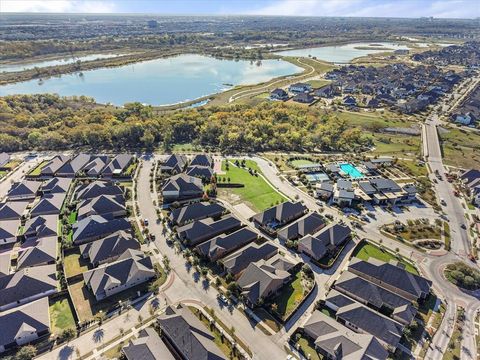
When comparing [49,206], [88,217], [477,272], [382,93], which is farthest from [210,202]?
[382,93]

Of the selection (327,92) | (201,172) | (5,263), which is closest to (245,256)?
(201,172)

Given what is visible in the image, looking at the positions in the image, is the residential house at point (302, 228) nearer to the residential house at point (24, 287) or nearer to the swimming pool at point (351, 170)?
the swimming pool at point (351, 170)

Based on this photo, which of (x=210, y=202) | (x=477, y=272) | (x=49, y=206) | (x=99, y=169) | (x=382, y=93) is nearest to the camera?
(x=477, y=272)

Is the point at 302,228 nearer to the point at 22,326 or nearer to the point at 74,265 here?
the point at 74,265

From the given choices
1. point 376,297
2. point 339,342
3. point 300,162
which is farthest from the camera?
point 300,162

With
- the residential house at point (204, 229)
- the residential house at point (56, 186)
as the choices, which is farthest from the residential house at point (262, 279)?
the residential house at point (56, 186)

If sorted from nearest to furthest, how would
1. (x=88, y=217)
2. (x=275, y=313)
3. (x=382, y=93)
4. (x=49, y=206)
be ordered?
1. (x=275, y=313)
2. (x=88, y=217)
3. (x=49, y=206)
4. (x=382, y=93)

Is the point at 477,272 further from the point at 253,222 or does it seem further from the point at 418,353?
the point at 253,222
